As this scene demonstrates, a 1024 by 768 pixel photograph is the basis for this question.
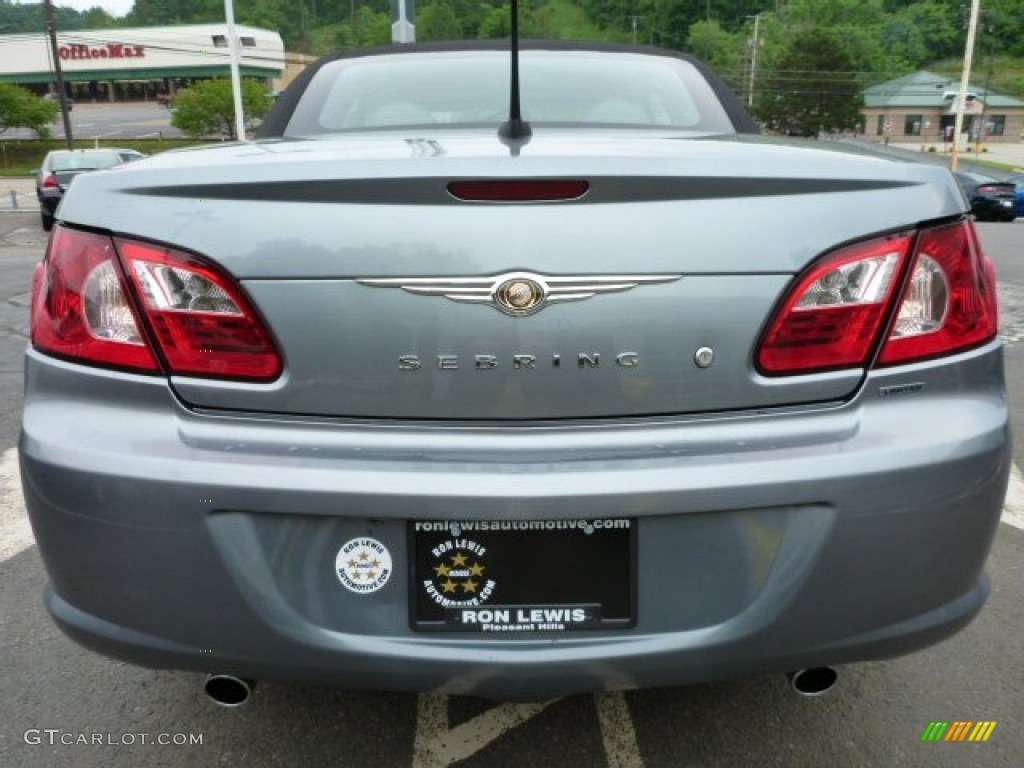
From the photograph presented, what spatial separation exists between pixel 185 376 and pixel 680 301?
0.85m

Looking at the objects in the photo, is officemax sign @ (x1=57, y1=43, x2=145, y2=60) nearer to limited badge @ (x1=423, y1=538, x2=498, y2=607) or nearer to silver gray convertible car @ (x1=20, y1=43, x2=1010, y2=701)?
silver gray convertible car @ (x1=20, y1=43, x2=1010, y2=701)

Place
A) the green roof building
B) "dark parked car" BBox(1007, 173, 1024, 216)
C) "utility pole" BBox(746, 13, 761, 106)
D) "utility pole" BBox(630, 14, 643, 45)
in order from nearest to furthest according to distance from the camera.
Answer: "dark parked car" BBox(1007, 173, 1024, 216)
"utility pole" BBox(746, 13, 761, 106)
the green roof building
"utility pole" BBox(630, 14, 643, 45)

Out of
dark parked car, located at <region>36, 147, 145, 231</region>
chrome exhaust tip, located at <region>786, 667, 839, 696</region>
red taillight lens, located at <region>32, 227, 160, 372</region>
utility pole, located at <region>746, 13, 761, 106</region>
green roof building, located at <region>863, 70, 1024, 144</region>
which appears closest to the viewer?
red taillight lens, located at <region>32, 227, 160, 372</region>

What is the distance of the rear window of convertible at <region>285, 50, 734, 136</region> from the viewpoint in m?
2.57

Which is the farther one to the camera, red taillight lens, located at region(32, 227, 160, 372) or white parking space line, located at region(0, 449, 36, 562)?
white parking space line, located at region(0, 449, 36, 562)

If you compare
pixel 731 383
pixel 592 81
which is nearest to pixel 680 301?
pixel 731 383

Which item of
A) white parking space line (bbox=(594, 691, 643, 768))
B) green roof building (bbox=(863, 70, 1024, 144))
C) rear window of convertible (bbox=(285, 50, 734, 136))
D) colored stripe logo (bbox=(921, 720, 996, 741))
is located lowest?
green roof building (bbox=(863, 70, 1024, 144))

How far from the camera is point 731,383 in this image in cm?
147

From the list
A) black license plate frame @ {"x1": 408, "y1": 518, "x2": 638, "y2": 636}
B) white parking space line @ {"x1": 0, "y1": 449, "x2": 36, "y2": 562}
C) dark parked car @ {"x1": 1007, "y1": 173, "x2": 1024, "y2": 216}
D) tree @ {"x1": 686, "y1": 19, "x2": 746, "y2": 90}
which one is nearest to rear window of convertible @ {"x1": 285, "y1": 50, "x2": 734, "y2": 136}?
black license plate frame @ {"x1": 408, "y1": 518, "x2": 638, "y2": 636}

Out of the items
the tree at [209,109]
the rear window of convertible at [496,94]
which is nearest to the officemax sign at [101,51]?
the tree at [209,109]

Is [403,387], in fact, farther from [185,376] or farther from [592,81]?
[592,81]

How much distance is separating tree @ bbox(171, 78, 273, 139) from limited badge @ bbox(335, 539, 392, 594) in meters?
48.4

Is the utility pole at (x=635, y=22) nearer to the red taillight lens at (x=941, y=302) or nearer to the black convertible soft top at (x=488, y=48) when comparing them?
the black convertible soft top at (x=488, y=48)

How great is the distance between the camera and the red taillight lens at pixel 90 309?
A: 5.04 ft
